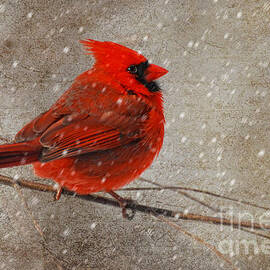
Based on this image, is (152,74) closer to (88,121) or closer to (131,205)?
(88,121)

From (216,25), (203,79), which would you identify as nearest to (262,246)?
(203,79)

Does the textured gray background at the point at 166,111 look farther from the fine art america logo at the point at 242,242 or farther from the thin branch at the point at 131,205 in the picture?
the thin branch at the point at 131,205

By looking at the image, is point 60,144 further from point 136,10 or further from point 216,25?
point 216,25

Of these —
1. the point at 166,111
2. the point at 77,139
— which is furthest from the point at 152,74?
the point at 77,139

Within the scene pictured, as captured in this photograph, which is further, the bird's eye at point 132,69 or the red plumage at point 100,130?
the bird's eye at point 132,69

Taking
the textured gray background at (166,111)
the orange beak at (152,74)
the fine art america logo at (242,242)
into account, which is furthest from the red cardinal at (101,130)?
the fine art america logo at (242,242)

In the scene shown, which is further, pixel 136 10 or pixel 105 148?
pixel 136 10

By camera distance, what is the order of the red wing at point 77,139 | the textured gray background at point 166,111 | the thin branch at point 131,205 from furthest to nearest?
the textured gray background at point 166,111 < the thin branch at point 131,205 < the red wing at point 77,139
